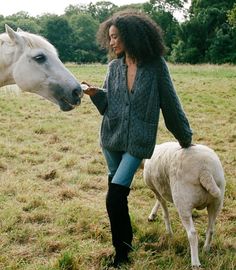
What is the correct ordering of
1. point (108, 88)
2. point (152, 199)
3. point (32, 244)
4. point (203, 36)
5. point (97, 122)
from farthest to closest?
point (203, 36), point (97, 122), point (152, 199), point (32, 244), point (108, 88)

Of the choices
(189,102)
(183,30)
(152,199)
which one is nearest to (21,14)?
(183,30)

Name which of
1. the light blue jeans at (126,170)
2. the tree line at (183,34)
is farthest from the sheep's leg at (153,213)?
the tree line at (183,34)

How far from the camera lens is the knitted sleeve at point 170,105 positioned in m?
3.27

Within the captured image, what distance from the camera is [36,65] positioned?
3.68 meters

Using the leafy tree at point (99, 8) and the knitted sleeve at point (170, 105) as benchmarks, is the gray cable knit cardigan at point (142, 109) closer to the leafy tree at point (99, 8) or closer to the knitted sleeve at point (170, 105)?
the knitted sleeve at point (170, 105)

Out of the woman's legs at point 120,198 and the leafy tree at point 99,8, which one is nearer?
the woman's legs at point 120,198

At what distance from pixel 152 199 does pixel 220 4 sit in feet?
149

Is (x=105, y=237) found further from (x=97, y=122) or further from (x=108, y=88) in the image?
(x=97, y=122)

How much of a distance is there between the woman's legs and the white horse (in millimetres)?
639

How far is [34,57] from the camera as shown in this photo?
3.66 m

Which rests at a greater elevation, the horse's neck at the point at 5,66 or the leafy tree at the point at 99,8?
the leafy tree at the point at 99,8

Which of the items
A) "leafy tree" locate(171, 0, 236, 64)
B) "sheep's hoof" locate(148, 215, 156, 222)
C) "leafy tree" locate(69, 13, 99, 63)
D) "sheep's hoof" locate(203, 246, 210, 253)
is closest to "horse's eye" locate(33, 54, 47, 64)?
"sheep's hoof" locate(148, 215, 156, 222)

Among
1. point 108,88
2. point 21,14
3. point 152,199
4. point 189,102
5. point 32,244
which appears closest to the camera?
point 108,88

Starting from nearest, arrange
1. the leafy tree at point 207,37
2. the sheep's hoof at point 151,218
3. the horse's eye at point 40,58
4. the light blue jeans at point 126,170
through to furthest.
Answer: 1. the light blue jeans at point 126,170
2. the horse's eye at point 40,58
3. the sheep's hoof at point 151,218
4. the leafy tree at point 207,37
